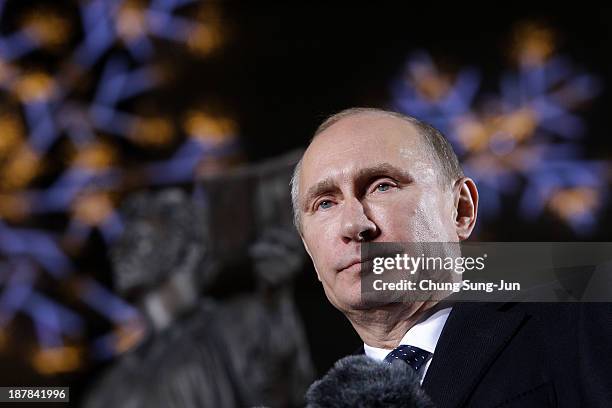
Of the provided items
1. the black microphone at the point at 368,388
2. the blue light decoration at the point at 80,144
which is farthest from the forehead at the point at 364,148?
the blue light decoration at the point at 80,144

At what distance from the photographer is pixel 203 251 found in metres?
3.03

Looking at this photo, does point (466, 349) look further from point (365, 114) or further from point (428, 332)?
point (365, 114)

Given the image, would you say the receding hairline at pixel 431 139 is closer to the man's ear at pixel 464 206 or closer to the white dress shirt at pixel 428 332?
the man's ear at pixel 464 206

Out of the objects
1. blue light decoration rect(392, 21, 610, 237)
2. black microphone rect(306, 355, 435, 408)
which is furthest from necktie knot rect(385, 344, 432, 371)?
blue light decoration rect(392, 21, 610, 237)

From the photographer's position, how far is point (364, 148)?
972 millimetres

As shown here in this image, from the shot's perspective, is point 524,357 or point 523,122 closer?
point 524,357

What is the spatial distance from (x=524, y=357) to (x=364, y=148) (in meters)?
0.29

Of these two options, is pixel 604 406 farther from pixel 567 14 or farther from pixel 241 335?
pixel 567 14

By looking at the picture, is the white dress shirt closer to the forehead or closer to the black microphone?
the forehead

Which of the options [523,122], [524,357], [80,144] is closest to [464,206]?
[524,357]

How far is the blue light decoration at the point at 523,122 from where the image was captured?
10.1 ft

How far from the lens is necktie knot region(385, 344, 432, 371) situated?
3.01 ft

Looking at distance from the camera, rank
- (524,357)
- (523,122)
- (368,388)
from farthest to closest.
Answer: (523,122), (524,357), (368,388)

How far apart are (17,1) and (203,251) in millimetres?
1318
